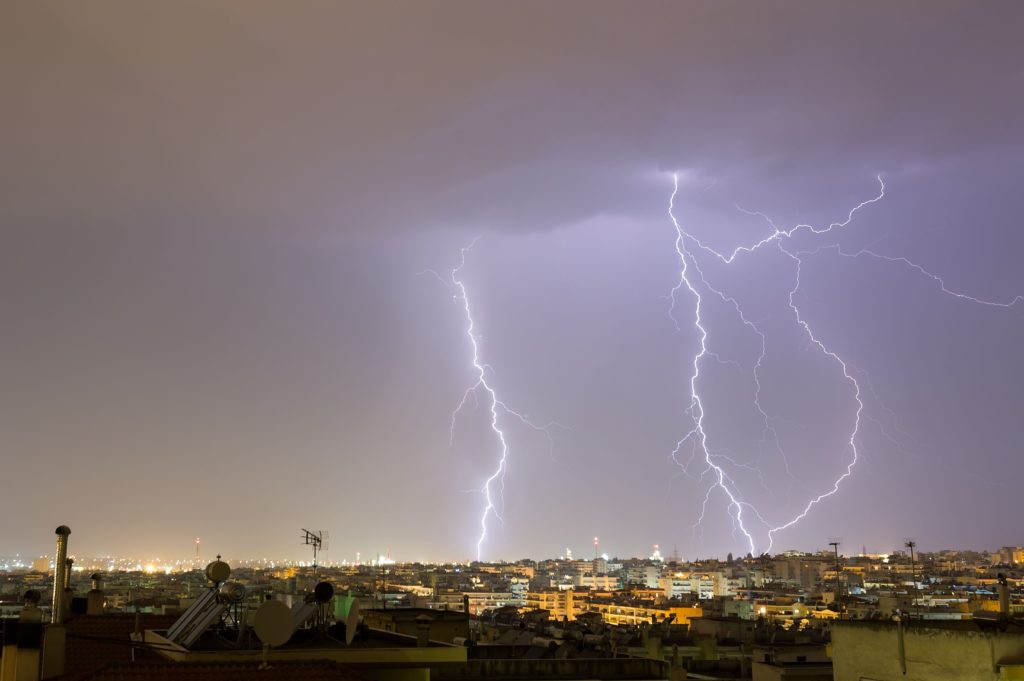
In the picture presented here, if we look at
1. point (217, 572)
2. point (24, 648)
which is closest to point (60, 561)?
point (24, 648)

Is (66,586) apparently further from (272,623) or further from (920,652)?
(920,652)

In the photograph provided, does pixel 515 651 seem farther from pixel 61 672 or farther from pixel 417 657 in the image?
pixel 61 672

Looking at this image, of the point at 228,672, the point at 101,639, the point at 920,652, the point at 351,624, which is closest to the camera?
the point at 228,672

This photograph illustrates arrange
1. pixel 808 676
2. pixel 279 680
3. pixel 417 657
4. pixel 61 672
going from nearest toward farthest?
pixel 279 680, pixel 61 672, pixel 417 657, pixel 808 676

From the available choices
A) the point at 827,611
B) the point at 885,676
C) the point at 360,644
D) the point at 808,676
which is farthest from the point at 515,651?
the point at 827,611

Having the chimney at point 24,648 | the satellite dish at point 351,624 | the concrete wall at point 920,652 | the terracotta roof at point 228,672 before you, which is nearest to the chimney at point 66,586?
the chimney at point 24,648

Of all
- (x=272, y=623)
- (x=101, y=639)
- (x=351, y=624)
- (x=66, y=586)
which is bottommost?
(x=101, y=639)
